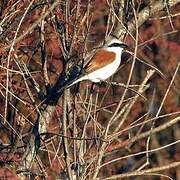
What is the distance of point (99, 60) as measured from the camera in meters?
5.34

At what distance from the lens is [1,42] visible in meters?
4.49

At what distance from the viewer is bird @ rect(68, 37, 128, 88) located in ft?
15.7

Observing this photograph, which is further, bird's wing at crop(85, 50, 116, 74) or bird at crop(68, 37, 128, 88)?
bird's wing at crop(85, 50, 116, 74)

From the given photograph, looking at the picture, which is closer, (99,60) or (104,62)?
(99,60)

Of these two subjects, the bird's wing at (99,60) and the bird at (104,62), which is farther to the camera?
the bird's wing at (99,60)

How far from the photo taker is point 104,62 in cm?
551

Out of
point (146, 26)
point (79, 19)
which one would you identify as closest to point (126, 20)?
point (79, 19)

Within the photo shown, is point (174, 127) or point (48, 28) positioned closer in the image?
point (48, 28)

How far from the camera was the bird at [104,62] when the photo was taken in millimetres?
4797

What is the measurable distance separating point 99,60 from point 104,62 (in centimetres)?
18

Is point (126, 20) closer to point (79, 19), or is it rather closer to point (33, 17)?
point (79, 19)

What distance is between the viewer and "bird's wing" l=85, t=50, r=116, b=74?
5.09 meters

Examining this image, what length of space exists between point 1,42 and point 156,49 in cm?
607

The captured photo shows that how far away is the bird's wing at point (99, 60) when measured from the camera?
16.7 ft
